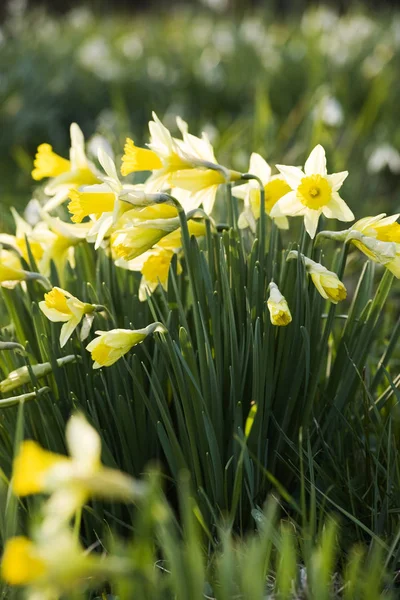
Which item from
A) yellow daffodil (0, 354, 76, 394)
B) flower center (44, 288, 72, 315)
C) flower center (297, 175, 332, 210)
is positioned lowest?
yellow daffodil (0, 354, 76, 394)

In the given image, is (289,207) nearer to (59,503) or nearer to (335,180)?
(335,180)

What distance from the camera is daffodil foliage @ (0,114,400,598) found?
1.23 meters

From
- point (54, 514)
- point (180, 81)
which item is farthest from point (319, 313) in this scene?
point (180, 81)

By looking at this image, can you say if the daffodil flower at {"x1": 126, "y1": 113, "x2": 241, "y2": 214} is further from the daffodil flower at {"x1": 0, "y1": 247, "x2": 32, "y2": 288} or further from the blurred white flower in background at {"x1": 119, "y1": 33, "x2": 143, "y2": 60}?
the blurred white flower in background at {"x1": 119, "y1": 33, "x2": 143, "y2": 60}

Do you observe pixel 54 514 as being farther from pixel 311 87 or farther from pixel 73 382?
pixel 311 87

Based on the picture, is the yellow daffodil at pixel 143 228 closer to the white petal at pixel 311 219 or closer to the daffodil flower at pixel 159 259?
the daffodil flower at pixel 159 259

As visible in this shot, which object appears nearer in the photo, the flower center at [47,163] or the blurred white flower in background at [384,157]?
the flower center at [47,163]

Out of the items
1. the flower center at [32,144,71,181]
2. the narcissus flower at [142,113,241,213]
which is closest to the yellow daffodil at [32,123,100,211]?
the flower center at [32,144,71,181]

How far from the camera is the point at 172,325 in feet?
4.40

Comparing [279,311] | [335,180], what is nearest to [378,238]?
[335,180]

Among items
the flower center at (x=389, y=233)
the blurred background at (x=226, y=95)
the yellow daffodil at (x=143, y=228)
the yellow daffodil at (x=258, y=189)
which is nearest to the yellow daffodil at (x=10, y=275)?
the yellow daffodil at (x=143, y=228)

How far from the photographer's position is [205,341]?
1.21m

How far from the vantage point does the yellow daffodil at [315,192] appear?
1276mm

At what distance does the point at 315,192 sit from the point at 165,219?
0.28m
